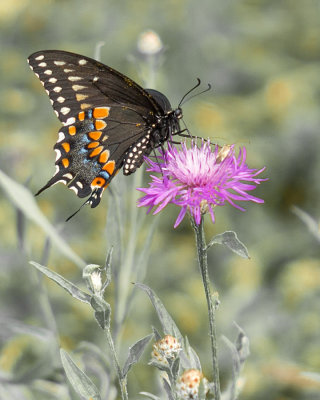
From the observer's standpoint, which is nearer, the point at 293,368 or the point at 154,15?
the point at 293,368

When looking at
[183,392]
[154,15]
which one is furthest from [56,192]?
[183,392]

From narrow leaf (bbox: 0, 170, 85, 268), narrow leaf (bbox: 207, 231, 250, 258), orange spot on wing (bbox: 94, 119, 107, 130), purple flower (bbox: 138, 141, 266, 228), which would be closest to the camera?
narrow leaf (bbox: 207, 231, 250, 258)

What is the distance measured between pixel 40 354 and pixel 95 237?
0.82 meters

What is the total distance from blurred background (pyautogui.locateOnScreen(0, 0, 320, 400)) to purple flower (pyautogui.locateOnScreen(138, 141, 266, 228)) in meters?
0.16

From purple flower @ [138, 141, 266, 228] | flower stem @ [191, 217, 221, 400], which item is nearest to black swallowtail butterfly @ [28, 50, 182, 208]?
purple flower @ [138, 141, 266, 228]

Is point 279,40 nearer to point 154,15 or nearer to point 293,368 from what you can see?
point 154,15

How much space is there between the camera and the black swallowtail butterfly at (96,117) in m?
1.37

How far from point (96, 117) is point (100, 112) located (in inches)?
0.5

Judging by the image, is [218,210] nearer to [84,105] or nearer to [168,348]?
[84,105]

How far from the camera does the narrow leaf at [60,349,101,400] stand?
2.95ft

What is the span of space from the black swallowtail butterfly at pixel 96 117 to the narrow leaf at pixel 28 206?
0.08 m

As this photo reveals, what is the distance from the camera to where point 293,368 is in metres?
2.12

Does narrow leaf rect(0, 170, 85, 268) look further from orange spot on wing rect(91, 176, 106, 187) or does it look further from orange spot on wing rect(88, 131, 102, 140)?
orange spot on wing rect(88, 131, 102, 140)

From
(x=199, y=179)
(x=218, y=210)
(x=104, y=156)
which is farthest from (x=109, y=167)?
(x=218, y=210)
